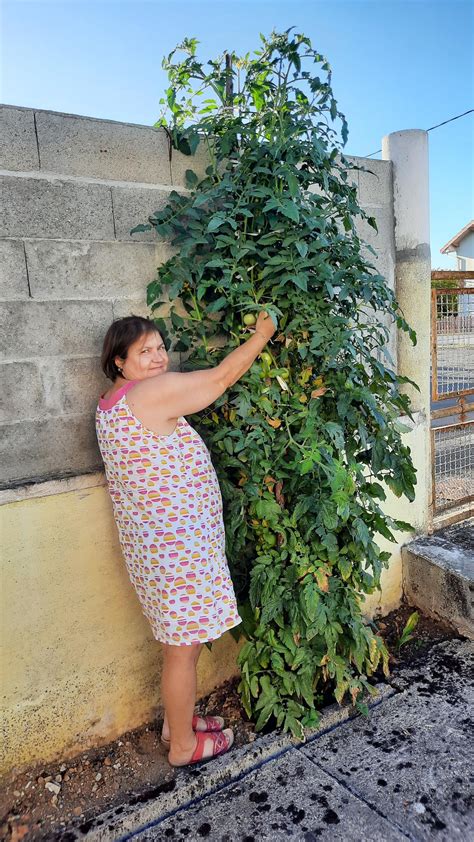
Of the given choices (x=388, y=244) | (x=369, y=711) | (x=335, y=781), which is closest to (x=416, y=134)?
(x=388, y=244)

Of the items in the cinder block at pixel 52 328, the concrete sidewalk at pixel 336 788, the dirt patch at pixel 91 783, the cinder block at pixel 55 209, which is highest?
the cinder block at pixel 55 209

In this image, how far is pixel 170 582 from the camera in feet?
6.53

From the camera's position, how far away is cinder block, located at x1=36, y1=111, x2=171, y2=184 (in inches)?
80.1

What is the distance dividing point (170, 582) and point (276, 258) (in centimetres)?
117

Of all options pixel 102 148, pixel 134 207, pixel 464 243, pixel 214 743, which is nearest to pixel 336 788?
pixel 214 743

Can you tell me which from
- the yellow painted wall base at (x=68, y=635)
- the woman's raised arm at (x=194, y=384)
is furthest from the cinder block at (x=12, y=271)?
the yellow painted wall base at (x=68, y=635)

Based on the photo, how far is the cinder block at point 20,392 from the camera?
204 centimetres

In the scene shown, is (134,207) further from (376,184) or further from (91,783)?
(91,783)

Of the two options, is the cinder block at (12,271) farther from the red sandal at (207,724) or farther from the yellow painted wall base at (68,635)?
the red sandal at (207,724)

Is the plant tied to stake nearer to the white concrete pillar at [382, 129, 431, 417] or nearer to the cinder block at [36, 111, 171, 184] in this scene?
the cinder block at [36, 111, 171, 184]

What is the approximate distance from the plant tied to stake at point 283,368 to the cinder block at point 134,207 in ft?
0.14

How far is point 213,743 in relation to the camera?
7.23ft

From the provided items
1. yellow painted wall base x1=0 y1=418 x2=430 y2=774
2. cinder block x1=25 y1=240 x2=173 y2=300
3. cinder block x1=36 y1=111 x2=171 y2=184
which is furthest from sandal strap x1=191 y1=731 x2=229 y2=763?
cinder block x1=36 y1=111 x2=171 y2=184

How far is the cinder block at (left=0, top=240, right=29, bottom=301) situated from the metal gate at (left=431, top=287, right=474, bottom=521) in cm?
224
